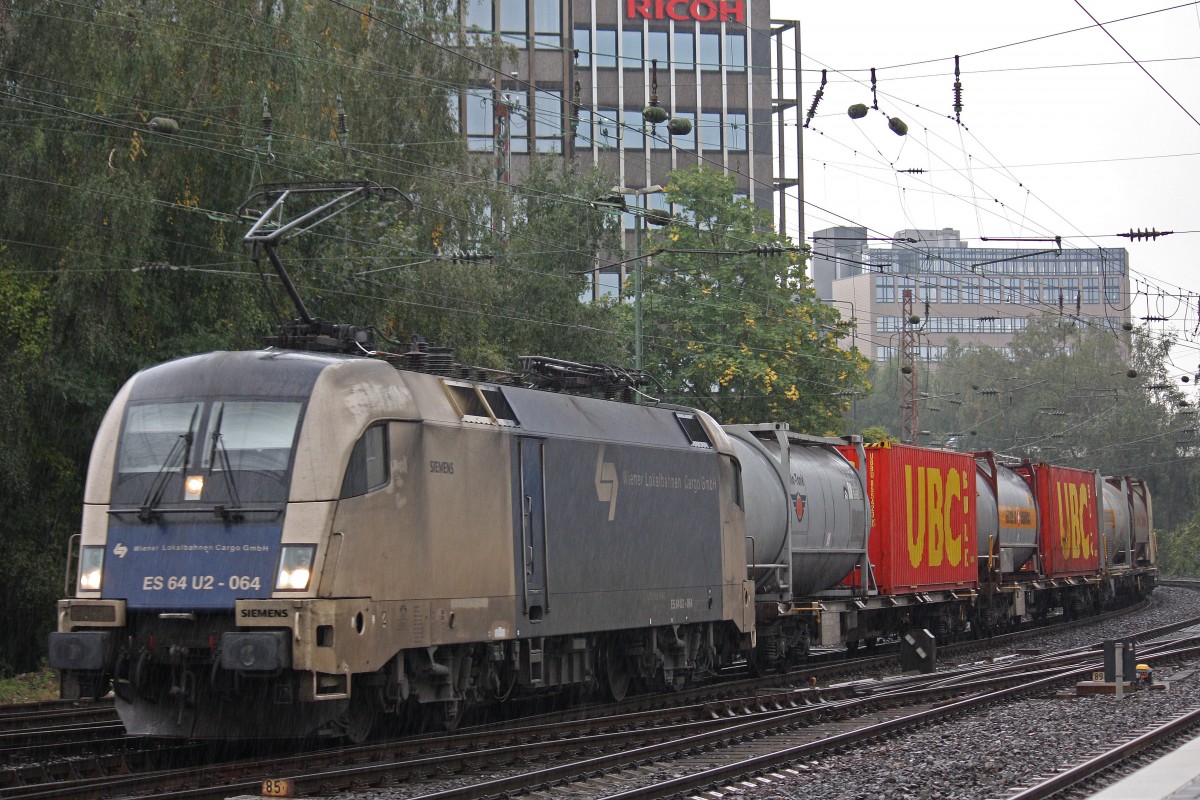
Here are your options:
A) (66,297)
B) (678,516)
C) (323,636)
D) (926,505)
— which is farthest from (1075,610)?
(323,636)

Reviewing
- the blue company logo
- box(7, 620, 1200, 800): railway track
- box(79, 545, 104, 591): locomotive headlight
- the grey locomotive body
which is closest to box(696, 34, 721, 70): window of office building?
box(7, 620, 1200, 800): railway track

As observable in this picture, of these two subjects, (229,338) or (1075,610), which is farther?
(1075,610)

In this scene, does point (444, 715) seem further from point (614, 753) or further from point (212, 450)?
point (212, 450)

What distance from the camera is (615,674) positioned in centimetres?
1775

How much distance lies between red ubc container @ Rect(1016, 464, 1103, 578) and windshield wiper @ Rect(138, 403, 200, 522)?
83.5 ft

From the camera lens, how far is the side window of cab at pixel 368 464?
40.0ft

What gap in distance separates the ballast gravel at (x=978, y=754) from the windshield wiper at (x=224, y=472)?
2.53m

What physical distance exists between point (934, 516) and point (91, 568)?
17.2m

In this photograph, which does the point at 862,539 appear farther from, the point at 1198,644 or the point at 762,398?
the point at 762,398

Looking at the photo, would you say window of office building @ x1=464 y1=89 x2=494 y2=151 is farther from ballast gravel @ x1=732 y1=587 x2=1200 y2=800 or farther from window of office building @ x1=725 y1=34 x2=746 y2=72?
ballast gravel @ x1=732 y1=587 x2=1200 y2=800

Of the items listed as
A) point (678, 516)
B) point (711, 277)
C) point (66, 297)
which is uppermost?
point (711, 277)

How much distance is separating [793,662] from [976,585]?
21.6 ft

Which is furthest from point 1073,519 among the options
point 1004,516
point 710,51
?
point 710,51

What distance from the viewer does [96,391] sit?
77.4 feet
